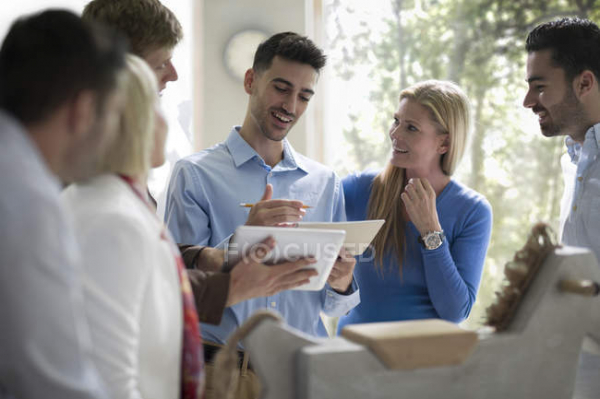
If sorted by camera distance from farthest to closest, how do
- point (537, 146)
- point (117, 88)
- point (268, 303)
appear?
point (537, 146) < point (268, 303) < point (117, 88)

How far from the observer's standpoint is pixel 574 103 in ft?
6.62

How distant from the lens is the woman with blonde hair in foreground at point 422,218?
6.66 ft

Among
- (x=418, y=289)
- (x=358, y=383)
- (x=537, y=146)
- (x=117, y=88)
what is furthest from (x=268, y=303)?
(x=537, y=146)

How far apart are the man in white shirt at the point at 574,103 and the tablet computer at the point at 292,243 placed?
958mm

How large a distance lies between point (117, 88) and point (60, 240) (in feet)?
0.81

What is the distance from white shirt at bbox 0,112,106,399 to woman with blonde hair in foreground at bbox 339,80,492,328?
4.97ft

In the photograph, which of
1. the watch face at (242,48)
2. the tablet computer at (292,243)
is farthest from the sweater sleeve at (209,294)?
the watch face at (242,48)

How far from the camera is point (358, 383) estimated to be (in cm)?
95

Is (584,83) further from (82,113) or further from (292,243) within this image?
(82,113)

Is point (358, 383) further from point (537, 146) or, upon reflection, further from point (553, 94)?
point (537, 146)

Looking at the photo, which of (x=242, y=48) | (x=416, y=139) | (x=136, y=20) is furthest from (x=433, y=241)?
(x=242, y=48)

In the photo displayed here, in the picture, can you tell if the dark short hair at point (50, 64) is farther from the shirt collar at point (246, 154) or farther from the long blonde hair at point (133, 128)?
the shirt collar at point (246, 154)

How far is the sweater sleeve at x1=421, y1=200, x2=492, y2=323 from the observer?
200 centimetres

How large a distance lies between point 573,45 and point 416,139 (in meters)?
0.67
